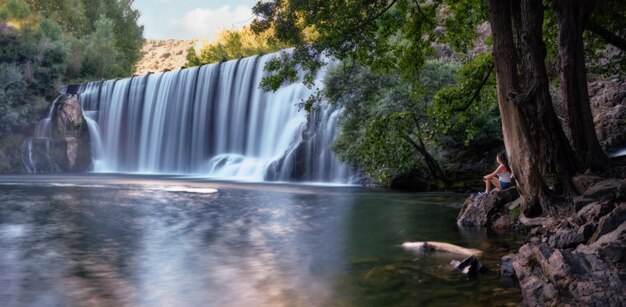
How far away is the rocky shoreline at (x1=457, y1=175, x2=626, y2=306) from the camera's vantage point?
6.21 metres

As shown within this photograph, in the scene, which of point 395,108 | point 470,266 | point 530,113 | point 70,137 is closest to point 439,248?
point 470,266

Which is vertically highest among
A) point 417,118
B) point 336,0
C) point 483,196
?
point 336,0

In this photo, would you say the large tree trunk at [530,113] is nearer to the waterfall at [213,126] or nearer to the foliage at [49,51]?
the waterfall at [213,126]

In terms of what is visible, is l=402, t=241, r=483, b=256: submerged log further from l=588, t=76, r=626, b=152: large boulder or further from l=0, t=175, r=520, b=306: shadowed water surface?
l=588, t=76, r=626, b=152: large boulder

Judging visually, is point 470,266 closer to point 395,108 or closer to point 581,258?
point 581,258

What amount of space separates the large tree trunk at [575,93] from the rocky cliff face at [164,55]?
106809 millimetres

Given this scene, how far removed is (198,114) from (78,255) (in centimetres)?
3118

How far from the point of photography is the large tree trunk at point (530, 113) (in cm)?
1162

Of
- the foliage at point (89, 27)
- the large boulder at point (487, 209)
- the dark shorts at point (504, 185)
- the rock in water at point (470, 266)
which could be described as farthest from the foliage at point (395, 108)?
the foliage at point (89, 27)

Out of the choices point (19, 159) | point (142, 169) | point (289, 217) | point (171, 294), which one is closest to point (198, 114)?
point (142, 169)

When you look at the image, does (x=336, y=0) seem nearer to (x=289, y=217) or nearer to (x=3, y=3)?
(x=289, y=217)

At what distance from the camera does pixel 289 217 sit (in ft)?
53.5

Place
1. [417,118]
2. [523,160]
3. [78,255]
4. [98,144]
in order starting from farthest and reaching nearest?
[98,144]
[417,118]
[523,160]
[78,255]

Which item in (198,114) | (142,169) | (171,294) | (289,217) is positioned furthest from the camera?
(142,169)
